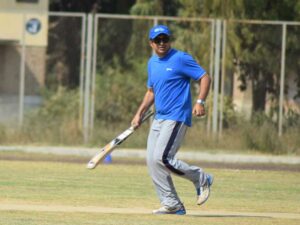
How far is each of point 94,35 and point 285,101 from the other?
515 cm

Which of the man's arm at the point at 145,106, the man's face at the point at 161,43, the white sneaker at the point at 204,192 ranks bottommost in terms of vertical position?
the white sneaker at the point at 204,192

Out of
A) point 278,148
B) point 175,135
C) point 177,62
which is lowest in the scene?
point 278,148

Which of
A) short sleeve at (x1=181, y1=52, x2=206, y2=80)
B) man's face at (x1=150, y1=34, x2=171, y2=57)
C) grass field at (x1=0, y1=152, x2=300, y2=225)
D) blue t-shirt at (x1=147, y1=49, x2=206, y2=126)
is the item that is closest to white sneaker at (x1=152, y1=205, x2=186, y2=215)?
grass field at (x1=0, y1=152, x2=300, y2=225)

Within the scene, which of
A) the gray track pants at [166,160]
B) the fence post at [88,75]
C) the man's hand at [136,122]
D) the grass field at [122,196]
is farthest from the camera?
Result: the fence post at [88,75]

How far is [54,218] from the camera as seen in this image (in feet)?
36.7

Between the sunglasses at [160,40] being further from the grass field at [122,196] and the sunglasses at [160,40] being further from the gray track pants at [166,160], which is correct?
the grass field at [122,196]

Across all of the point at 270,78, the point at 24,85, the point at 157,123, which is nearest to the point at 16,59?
the point at 24,85

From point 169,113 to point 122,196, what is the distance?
2653 millimetres

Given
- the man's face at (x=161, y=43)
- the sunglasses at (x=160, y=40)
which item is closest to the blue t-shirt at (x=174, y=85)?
the man's face at (x=161, y=43)

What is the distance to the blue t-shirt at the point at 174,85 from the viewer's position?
1177 cm

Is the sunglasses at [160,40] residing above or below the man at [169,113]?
above

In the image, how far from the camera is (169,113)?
11766 millimetres

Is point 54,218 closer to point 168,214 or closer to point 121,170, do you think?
point 168,214

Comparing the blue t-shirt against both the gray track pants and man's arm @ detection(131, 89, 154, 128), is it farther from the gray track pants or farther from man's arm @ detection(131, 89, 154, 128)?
man's arm @ detection(131, 89, 154, 128)
